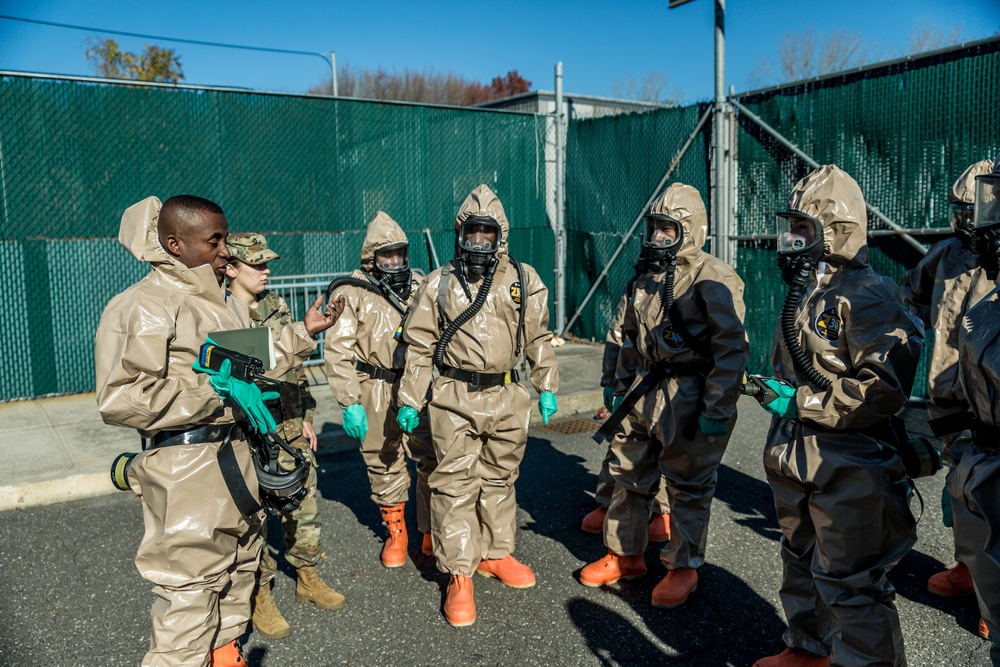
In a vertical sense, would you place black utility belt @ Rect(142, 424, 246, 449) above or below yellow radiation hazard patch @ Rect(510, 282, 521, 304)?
below

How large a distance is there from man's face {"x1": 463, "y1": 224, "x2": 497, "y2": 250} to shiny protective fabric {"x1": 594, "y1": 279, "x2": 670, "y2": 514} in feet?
2.71

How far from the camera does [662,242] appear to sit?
14.5 ft

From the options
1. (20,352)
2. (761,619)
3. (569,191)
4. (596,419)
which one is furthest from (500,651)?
(569,191)

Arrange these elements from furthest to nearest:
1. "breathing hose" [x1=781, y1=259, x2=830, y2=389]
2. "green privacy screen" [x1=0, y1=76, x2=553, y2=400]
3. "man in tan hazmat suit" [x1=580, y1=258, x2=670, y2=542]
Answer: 1. "green privacy screen" [x1=0, y1=76, x2=553, y2=400]
2. "man in tan hazmat suit" [x1=580, y1=258, x2=670, y2=542]
3. "breathing hose" [x1=781, y1=259, x2=830, y2=389]

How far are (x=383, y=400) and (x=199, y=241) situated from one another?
2266 millimetres

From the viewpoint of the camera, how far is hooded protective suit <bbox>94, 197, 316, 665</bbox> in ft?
9.37

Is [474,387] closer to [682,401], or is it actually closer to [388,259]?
[682,401]

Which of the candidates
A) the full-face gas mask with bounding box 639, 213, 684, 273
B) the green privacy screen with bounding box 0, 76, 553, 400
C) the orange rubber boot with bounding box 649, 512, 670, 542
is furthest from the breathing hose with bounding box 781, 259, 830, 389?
the green privacy screen with bounding box 0, 76, 553, 400

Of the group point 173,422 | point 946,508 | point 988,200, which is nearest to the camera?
point 988,200

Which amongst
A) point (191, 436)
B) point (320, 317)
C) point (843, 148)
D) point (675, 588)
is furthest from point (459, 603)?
point (843, 148)

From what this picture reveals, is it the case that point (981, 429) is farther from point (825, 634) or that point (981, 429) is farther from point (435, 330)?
point (435, 330)

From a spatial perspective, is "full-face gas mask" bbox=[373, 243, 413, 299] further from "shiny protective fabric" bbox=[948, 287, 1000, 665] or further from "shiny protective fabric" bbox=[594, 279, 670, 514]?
"shiny protective fabric" bbox=[948, 287, 1000, 665]

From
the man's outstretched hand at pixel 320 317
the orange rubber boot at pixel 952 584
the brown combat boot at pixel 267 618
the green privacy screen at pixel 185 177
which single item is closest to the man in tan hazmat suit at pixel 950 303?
the orange rubber boot at pixel 952 584

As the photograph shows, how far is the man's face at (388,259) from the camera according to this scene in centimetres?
527
